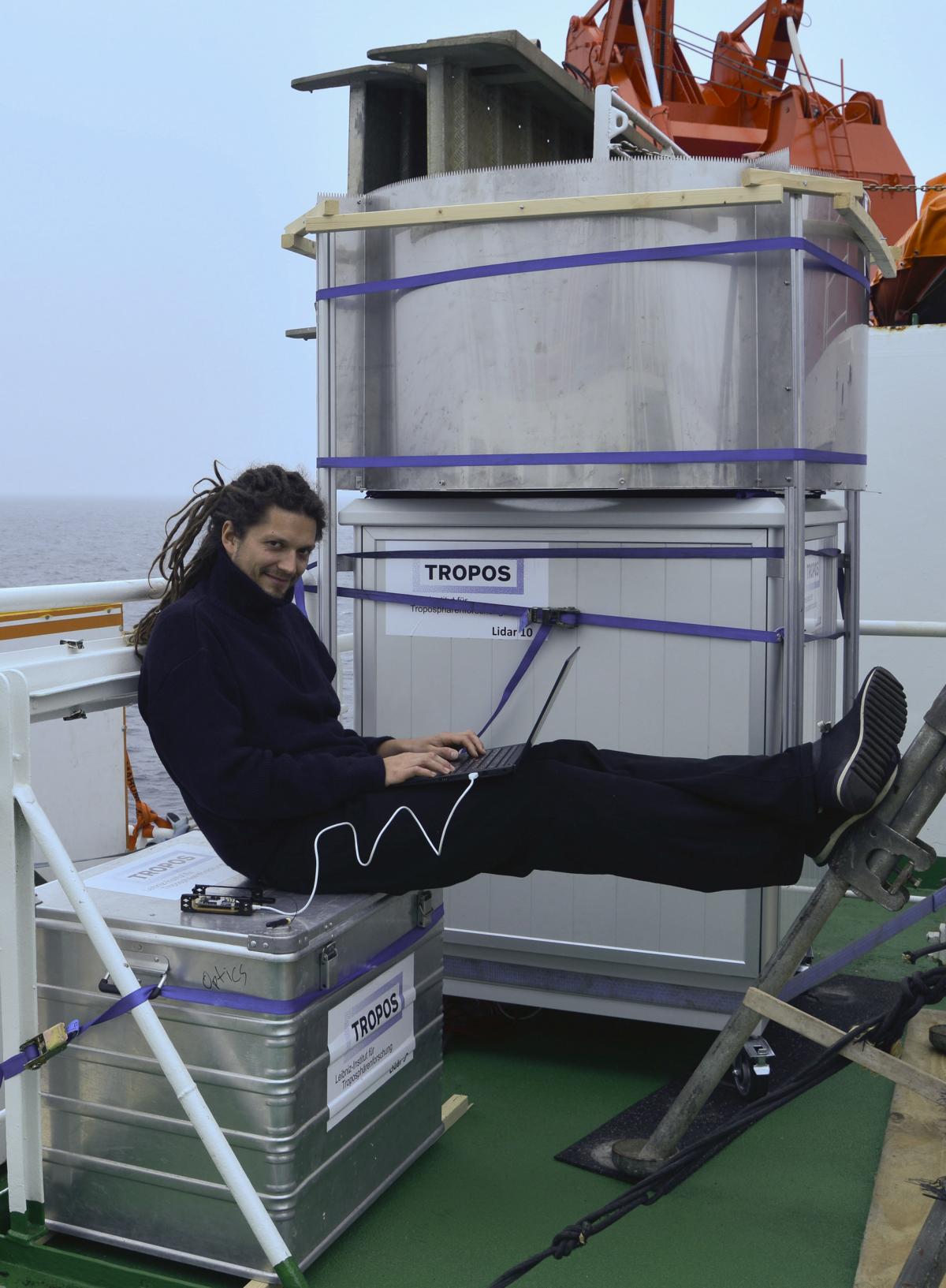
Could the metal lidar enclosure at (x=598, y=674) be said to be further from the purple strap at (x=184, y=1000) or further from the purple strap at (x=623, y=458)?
the purple strap at (x=184, y=1000)

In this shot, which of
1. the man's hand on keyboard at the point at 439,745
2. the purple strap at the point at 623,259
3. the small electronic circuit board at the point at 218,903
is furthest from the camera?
the purple strap at the point at 623,259

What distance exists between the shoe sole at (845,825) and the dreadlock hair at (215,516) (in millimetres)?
1195

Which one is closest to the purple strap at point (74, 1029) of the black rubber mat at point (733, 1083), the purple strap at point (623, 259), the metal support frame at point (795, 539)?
the black rubber mat at point (733, 1083)

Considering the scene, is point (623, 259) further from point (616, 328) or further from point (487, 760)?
point (487, 760)

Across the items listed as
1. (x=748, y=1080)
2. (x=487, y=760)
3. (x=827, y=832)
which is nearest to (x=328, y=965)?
(x=487, y=760)

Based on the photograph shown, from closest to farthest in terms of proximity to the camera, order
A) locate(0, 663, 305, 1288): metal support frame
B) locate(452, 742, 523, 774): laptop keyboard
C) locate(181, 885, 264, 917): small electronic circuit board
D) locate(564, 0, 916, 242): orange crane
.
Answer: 1. locate(0, 663, 305, 1288): metal support frame
2. locate(181, 885, 264, 917): small electronic circuit board
3. locate(452, 742, 523, 774): laptop keyboard
4. locate(564, 0, 916, 242): orange crane

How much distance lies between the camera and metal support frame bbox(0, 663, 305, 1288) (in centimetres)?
220

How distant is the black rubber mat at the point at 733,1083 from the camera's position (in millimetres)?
2939

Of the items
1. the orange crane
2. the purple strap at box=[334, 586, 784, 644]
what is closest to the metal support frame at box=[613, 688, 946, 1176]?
the purple strap at box=[334, 586, 784, 644]

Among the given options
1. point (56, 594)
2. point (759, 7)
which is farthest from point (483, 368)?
point (759, 7)

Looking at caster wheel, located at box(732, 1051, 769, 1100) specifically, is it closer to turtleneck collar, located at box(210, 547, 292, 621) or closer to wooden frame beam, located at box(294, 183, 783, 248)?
turtleneck collar, located at box(210, 547, 292, 621)

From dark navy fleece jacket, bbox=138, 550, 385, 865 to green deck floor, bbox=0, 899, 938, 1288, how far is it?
810mm

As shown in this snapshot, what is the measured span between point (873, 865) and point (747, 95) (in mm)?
15383

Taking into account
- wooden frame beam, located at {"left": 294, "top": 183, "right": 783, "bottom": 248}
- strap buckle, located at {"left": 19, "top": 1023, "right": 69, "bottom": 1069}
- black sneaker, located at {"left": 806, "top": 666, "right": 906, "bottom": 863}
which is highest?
wooden frame beam, located at {"left": 294, "top": 183, "right": 783, "bottom": 248}
